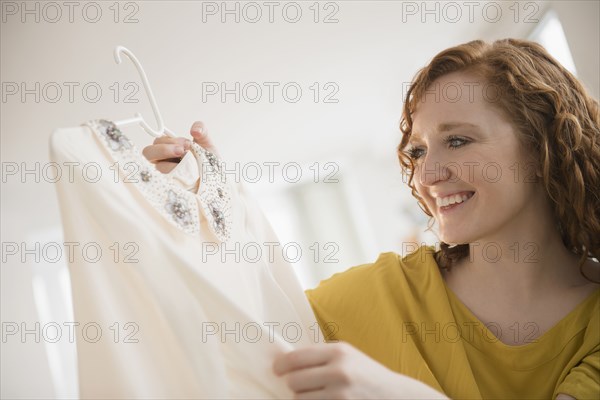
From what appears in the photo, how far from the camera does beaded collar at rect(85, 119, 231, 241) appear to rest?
3.01 ft

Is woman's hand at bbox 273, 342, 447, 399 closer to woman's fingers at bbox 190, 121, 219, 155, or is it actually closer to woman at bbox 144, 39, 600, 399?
woman at bbox 144, 39, 600, 399

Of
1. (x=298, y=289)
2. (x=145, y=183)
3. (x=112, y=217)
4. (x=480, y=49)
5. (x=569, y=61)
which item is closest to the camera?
(x=112, y=217)

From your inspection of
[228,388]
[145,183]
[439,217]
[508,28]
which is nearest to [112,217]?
[145,183]

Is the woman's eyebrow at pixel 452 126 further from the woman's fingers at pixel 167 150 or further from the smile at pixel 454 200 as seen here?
the woman's fingers at pixel 167 150

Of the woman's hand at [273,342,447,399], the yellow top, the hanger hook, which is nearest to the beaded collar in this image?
the hanger hook

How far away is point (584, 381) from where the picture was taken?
110cm

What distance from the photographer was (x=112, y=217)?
2.76ft

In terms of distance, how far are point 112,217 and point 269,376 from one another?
36 cm

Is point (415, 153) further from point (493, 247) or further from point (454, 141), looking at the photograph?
point (493, 247)

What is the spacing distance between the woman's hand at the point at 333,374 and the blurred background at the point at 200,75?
1.76 ft

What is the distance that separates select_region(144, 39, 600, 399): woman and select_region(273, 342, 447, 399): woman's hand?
0.37 meters

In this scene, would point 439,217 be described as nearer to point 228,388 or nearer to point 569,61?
point 228,388

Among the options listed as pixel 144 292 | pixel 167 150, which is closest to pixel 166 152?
pixel 167 150

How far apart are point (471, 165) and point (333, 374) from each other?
2.29 ft
